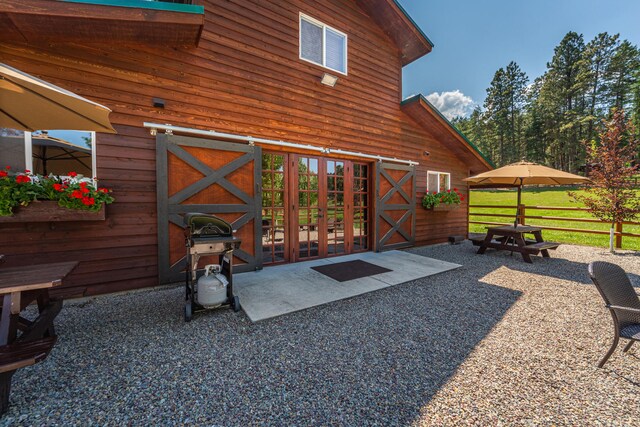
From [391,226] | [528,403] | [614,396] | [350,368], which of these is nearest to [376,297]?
[350,368]

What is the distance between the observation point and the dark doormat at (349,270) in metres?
4.23

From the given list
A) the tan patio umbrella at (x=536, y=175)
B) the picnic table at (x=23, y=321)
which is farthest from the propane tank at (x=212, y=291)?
the tan patio umbrella at (x=536, y=175)

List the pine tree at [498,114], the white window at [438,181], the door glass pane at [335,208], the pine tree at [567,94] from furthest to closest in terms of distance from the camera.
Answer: the pine tree at [498,114]
the pine tree at [567,94]
the white window at [438,181]
the door glass pane at [335,208]

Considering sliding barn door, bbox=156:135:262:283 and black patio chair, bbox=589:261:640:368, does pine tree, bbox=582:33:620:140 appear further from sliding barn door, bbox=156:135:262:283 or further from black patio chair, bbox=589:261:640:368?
sliding barn door, bbox=156:135:262:283

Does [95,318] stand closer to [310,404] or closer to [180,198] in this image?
[180,198]

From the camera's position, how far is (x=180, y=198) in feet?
12.2

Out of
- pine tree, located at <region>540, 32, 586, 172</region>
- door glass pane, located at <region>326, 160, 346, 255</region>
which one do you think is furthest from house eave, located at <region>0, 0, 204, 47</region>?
pine tree, located at <region>540, 32, 586, 172</region>

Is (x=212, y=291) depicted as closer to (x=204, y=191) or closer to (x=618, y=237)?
(x=204, y=191)

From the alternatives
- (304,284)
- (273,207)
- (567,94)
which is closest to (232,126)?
(273,207)

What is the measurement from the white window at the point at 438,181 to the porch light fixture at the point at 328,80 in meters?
3.94

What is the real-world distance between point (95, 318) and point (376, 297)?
11.1 feet

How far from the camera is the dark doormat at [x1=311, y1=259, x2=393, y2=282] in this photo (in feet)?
13.9

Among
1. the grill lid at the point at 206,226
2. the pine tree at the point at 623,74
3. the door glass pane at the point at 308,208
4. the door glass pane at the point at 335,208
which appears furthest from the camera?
the pine tree at the point at 623,74

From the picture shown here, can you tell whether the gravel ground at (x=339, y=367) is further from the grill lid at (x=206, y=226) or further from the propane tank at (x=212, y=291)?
the grill lid at (x=206, y=226)
